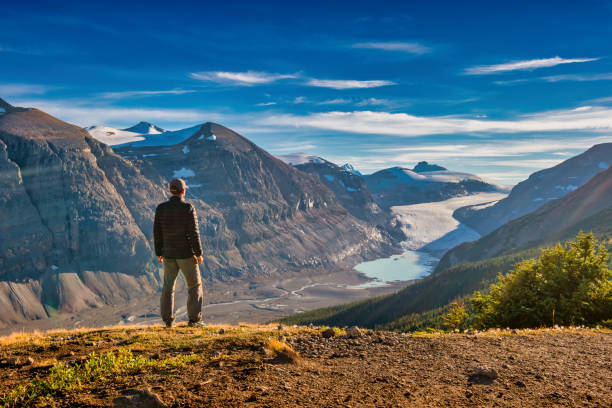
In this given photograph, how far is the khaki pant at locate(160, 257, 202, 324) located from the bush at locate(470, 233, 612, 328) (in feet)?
44.7

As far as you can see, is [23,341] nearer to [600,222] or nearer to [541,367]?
[541,367]

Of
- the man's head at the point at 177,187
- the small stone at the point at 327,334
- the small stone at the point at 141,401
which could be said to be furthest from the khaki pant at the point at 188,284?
the small stone at the point at 141,401

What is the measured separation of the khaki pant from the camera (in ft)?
48.9

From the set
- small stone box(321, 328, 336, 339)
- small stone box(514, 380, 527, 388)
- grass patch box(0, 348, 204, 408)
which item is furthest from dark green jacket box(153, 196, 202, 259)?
small stone box(514, 380, 527, 388)

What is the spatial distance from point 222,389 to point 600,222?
209997 mm

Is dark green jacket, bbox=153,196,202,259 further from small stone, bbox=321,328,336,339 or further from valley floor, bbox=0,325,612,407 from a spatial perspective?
small stone, bbox=321,328,336,339

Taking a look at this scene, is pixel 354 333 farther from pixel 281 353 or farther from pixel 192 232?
pixel 192 232

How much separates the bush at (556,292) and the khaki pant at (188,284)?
13.6m

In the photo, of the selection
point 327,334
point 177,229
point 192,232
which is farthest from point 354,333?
point 177,229

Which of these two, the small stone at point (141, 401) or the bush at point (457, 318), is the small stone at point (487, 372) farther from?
the bush at point (457, 318)

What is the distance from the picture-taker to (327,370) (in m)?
9.21

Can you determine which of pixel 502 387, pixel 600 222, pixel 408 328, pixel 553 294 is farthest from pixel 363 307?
pixel 502 387

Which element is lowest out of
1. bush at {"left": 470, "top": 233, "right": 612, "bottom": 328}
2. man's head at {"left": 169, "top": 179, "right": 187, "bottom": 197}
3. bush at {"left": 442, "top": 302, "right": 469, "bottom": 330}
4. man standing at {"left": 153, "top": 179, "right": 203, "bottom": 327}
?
bush at {"left": 442, "top": 302, "right": 469, "bottom": 330}

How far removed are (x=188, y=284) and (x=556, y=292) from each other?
16.8 metres
